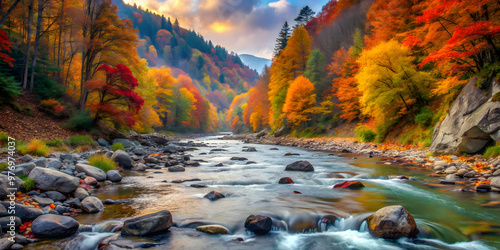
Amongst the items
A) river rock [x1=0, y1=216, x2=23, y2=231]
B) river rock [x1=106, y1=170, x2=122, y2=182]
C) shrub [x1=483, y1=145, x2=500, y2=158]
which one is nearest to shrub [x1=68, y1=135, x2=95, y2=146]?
river rock [x1=106, y1=170, x2=122, y2=182]

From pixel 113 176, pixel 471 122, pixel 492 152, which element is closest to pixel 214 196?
pixel 113 176

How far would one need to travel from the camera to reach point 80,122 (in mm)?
17422

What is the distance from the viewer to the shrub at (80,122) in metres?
17.0

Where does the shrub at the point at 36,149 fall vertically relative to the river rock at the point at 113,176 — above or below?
above

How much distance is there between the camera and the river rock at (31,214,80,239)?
453 centimetres

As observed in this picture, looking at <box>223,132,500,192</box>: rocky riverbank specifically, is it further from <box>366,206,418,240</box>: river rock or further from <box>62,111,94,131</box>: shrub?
<box>62,111,94,131</box>: shrub

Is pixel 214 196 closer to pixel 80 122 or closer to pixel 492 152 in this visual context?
pixel 492 152

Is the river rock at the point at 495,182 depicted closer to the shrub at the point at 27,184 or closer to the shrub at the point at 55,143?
the shrub at the point at 27,184

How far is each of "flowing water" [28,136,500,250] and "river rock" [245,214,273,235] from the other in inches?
7.2

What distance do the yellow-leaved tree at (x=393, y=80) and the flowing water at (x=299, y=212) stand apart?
10010 mm

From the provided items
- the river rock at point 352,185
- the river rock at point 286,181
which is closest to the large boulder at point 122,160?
the river rock at point 286,181

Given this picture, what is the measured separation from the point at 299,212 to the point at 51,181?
21.1 feet

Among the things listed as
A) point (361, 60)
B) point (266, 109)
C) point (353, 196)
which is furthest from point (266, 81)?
point (353, 196)

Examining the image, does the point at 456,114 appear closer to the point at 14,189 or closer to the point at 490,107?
the point at 490,107
